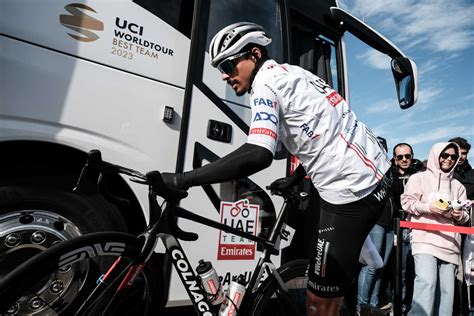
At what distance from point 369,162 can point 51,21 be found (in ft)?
6.08

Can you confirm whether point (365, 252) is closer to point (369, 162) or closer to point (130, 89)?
point (369, 162)

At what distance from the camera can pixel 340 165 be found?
6.33 feet

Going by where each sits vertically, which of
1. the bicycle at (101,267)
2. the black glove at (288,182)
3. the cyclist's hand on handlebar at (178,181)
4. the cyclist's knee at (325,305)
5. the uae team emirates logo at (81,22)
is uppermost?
the uae team emirates logo at (81,22)

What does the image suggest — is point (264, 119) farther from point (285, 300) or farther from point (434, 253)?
point (434, 253)

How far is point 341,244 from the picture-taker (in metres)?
1.94

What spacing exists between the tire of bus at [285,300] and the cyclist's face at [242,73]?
3.83 feet

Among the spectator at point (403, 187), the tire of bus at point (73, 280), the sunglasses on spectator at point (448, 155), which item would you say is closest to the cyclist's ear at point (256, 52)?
the tire of bus at point (73, 280)

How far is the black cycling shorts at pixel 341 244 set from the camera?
1930mm

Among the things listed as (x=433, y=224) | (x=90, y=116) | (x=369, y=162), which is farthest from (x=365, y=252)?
(x=90, y=116)

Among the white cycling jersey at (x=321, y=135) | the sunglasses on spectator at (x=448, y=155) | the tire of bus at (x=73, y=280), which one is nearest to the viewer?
the tire of bus at (x=73, y=280)

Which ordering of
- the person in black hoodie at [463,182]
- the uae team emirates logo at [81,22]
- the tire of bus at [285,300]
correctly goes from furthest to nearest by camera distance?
the person in black hoodie at [463,182] < the tire of bus at [285,300] < the uae team emirates logo at [81,22]

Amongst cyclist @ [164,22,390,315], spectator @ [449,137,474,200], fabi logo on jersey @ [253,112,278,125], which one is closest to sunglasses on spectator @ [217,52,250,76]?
cyclist @ [164,22,390,315]

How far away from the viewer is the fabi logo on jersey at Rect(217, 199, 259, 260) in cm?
252

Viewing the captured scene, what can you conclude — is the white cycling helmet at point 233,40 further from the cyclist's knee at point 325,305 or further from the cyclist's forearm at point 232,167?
the cyclist's knee at point 325,305
